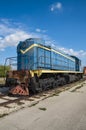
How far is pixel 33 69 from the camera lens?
520 inches

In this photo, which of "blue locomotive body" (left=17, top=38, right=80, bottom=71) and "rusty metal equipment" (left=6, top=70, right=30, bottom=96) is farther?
"blue locomotive body" (left=17, top=38, right=80, bottom=71)

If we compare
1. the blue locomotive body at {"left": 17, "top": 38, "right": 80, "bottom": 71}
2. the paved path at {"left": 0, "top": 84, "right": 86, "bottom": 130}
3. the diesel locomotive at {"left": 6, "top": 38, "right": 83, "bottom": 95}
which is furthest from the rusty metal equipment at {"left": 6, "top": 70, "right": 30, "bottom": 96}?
the paved path at {"left": 0, "top": 84, "right": 86, "bottom": 130}

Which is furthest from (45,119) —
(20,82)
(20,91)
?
(20,82)

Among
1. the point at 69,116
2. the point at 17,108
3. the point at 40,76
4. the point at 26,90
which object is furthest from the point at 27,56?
the point at 69,116

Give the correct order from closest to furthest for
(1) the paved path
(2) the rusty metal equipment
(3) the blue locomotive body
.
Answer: (1) the paved path, (2) the rusty metal equipment, (3) the blue locomotive body

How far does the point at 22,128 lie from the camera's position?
227 inches

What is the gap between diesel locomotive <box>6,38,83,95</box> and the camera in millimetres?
12289

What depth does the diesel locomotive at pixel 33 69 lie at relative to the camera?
1229cm

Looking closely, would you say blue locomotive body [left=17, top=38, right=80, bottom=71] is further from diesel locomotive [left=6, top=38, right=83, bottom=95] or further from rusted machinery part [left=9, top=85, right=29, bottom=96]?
rusted machinery part [left=9, top=85, right=29, bottom=96]

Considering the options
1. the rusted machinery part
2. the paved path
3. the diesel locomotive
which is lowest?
the paved path

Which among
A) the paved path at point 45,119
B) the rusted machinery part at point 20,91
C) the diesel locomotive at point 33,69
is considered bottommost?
the paved path at point 45,119

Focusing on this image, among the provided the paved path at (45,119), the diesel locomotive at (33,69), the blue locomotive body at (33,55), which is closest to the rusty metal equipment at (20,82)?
the diesel locomotive at (33,69)

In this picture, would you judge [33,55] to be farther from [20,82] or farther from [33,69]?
[20,82]

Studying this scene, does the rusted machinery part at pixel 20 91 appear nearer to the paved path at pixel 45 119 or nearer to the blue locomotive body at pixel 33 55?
the blue locomotive body at pixel 33 55
